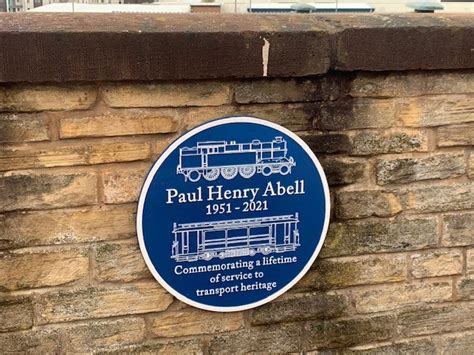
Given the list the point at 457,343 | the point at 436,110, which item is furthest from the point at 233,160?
the point at 457,343

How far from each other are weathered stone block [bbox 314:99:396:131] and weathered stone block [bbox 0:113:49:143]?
111cm

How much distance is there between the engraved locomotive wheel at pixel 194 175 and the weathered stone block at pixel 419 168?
81 cm

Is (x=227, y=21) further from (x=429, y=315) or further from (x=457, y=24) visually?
(x=429, y=315)

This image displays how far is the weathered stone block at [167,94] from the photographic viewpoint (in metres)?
2.53

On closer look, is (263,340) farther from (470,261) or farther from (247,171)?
(470,261)

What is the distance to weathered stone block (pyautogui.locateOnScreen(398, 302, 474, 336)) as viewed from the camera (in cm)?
308

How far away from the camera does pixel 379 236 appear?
9.70 feet

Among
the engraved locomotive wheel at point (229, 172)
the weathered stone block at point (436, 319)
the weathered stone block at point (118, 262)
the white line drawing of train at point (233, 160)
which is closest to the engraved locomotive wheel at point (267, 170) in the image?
the white line drawing of train at point (233, 160)

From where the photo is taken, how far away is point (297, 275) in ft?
9.39

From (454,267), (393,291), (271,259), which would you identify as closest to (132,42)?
(271,259)

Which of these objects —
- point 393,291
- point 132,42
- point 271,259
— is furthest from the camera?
point 393,291

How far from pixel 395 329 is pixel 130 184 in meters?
1.42

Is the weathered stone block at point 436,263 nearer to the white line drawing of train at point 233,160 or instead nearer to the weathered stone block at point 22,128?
the white line drawing of train at point 233,160

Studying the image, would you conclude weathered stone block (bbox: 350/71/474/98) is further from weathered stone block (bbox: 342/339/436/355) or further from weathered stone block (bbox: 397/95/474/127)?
weathered stone block (bbox: 342/339/436/355)
